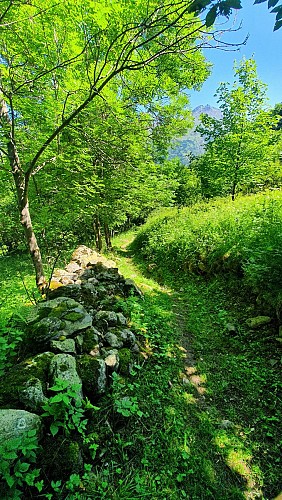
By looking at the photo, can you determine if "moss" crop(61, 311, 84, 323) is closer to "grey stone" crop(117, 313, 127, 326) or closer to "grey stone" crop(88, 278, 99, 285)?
"grey stone" crop(117, 313, 127, 326)

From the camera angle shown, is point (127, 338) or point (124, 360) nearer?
point (124, 360)

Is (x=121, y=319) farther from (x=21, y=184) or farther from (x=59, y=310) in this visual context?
(x=21, y=184)

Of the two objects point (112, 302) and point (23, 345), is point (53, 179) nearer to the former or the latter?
point (112, 302)

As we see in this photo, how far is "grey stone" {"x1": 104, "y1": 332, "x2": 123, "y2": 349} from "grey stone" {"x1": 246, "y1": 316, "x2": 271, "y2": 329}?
7.25ft

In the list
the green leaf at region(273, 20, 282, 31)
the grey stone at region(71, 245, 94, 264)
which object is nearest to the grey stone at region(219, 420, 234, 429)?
the green leaf at region(273, 20, 282, 31)

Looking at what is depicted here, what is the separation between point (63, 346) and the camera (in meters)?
2.63

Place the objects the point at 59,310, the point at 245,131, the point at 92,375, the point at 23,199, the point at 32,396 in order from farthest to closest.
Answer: the point at 245,131 → the point at 23,199 → the point at 59,310 → the point at 92,375 → the point at 32,396

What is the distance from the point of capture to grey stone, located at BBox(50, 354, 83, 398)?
2205mm

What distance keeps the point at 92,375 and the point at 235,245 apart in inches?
176

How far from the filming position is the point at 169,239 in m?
9.18

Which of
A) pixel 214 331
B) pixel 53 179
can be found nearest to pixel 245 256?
pixel 214 331

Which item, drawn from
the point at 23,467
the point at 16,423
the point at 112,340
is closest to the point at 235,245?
the point at 112,340

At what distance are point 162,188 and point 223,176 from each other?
276 centimetres

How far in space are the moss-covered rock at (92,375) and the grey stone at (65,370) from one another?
0.11m
